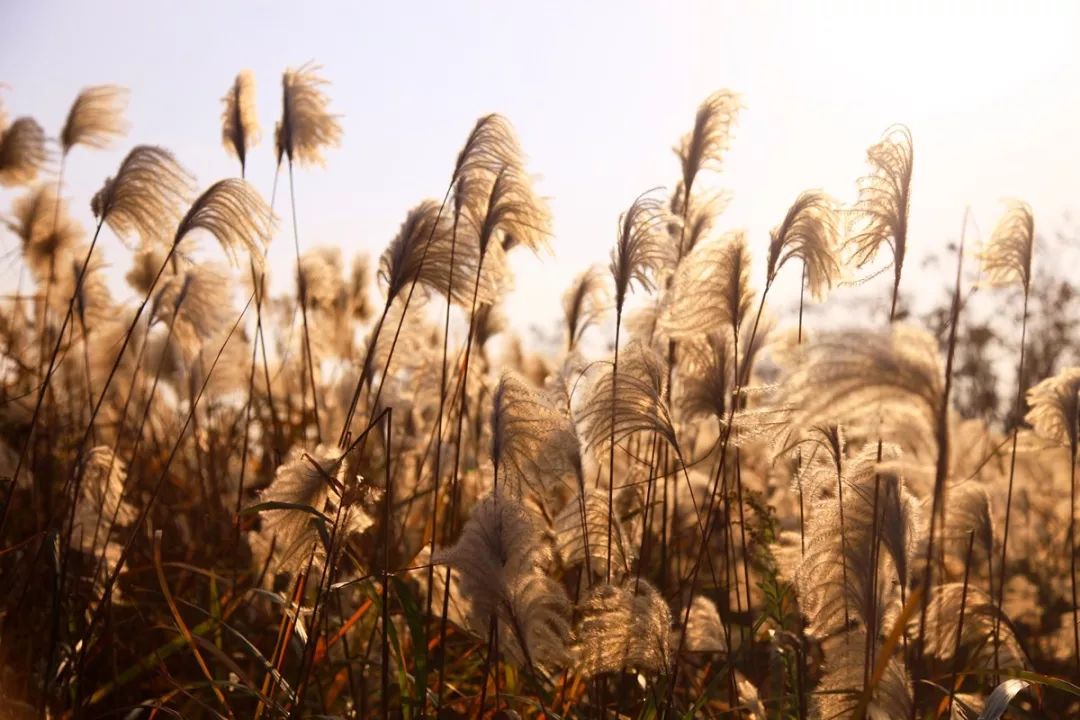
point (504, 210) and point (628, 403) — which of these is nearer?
point (628, 403)

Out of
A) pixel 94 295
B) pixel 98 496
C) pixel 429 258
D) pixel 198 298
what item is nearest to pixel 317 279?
pixel 94 295

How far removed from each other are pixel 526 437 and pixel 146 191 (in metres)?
1.43

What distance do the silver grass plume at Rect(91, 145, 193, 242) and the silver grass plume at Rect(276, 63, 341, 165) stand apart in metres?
0.78

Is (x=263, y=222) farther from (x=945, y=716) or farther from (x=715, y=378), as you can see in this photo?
(x=945, y=716)

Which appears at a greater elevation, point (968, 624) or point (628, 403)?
point (628, 403)

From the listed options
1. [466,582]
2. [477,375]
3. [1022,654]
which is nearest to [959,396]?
[477,375]

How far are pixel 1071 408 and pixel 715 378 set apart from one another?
1.11 m

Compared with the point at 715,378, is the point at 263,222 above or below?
above

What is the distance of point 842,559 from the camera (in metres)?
2.61

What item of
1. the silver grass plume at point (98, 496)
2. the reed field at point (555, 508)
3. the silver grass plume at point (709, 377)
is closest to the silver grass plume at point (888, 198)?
the reed field at point (555, 508)

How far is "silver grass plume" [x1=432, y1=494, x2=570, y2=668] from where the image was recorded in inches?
96.8

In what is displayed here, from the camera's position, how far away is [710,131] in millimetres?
3854

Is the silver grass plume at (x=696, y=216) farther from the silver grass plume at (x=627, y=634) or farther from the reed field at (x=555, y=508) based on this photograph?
the silver grass plume at (x=627, y=634)

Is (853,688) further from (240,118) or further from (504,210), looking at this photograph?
(240,118)
